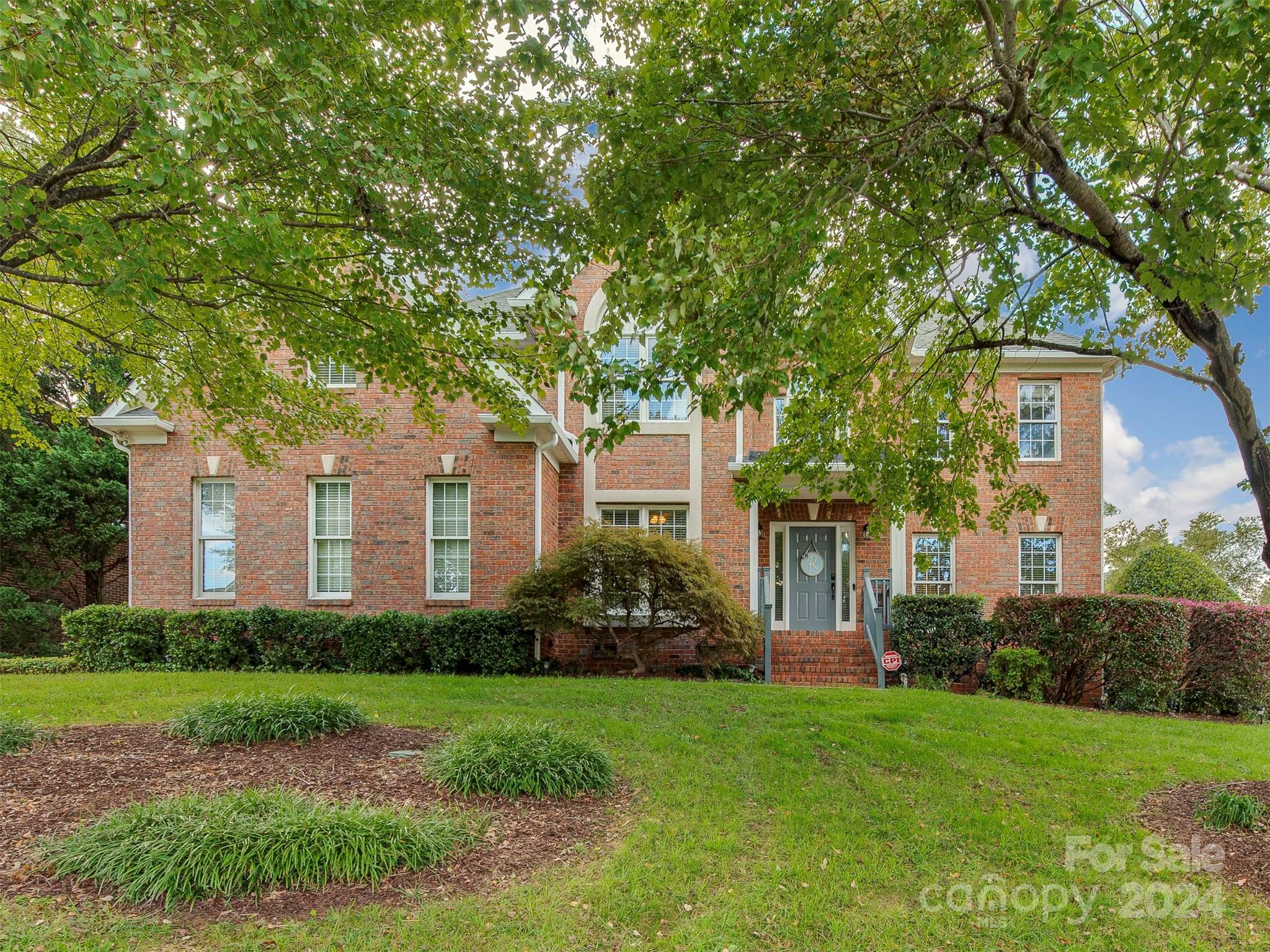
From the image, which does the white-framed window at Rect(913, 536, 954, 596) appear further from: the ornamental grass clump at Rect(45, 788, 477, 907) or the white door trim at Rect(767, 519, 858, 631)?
the ornamental grass clump at Rect(45, 788, 477, 907)

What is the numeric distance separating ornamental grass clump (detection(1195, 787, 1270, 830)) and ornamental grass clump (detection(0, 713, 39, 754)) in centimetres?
920

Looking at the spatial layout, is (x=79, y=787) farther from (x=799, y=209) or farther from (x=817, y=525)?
(x=817, y=525)

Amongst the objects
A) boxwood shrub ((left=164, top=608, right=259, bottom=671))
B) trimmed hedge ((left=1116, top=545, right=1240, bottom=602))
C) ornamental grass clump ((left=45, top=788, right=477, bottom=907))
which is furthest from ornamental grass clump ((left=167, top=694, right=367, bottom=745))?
trimmed hedge ((left=1116, top=545, right=1240, bottom=602))

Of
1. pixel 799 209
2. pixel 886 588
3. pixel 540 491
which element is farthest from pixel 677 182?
pixel 886 588

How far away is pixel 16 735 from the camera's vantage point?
5.56 metres

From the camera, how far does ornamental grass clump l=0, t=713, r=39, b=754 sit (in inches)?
214

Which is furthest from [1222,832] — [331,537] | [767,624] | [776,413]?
[331,537]

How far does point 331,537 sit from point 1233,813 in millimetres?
11725

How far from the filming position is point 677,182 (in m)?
4.65

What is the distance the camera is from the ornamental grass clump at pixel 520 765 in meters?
4.76

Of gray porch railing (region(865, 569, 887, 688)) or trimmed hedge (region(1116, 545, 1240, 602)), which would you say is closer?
gray porch railing (region(865, 569, 887, 688))

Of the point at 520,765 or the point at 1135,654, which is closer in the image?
the point at 520,765

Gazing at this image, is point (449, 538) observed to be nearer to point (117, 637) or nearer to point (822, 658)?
point (117, 637)

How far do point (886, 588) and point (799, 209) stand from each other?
8585mm
